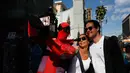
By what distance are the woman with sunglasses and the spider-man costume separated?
0.37 feet

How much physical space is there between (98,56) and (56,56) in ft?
2.23

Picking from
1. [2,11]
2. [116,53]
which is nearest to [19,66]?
[2,11]

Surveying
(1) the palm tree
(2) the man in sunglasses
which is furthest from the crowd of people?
(1) the palm tree

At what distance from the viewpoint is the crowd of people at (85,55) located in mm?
4270

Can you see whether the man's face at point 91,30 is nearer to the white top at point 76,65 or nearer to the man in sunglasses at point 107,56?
the man in sunglasses at point 107,56

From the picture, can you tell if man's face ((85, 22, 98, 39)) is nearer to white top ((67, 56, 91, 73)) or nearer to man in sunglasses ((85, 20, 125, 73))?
man in sunglasses ((85, 20, 125, 73))

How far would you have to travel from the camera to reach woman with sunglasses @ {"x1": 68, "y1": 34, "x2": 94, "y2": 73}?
4359mm

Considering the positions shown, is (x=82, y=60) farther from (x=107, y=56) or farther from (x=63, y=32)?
(x=63, y=32)

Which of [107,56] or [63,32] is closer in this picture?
[107,56]

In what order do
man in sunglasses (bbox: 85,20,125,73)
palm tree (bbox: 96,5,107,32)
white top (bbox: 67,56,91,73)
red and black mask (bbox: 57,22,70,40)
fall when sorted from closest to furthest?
man in sunglasses (bbox: 85,20,125,73)
white top (bbox: 67,56,91,73)
red and black mask (bbox: 57,22,70,40)
palm tree (bbox: 96,5,107,32)

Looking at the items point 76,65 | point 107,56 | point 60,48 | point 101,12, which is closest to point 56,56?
point 60,48

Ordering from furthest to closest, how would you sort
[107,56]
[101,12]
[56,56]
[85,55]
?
[101,12] < [85,55] < [56,56] < [107,56]

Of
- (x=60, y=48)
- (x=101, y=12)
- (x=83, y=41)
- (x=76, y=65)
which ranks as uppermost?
(x=101, y=12)

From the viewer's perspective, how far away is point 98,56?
434 cm
